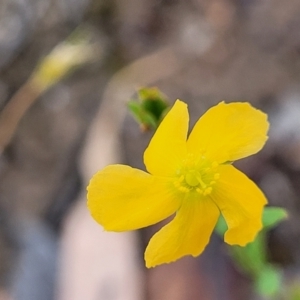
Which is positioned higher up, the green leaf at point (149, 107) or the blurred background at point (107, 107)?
the green leaf at point (149, 107)

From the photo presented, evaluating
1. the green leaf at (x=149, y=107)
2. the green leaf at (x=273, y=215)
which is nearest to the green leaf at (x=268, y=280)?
the green leaf at (x=273, y=215)

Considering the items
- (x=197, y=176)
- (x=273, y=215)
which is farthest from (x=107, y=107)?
(x=197, y=176)

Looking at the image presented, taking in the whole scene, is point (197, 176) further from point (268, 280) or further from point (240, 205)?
point (268, 280)

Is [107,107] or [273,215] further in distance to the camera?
[107,107]

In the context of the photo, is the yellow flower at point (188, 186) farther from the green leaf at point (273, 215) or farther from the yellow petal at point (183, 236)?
the green leaf at point (273, 215)

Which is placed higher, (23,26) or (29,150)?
(23,26)

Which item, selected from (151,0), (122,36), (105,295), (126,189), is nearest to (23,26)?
(122,36)

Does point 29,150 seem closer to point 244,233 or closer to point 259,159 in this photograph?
point 259,159
